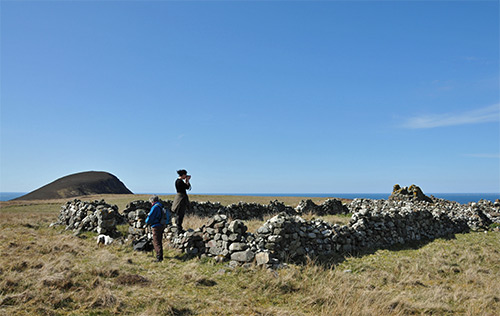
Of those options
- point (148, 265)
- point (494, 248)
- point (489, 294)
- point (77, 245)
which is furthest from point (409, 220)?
point (77, 245)

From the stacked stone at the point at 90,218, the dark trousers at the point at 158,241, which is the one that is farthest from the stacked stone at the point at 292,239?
the stacked stone at the point at 90,218

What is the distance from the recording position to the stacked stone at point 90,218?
13.9m

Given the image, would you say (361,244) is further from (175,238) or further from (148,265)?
(148,265)

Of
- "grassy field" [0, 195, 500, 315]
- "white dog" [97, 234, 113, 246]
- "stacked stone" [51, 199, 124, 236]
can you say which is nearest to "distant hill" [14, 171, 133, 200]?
"stacked stone" [51, 199, 124, 236]

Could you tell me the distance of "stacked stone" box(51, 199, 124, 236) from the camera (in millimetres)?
13898

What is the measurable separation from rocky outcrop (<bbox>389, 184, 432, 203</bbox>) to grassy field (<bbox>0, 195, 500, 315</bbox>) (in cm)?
2268

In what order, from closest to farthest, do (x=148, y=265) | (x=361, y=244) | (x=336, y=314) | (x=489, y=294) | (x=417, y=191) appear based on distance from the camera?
(x=336, y=314) → (x=489, y=294) → (x=148, y=265) → (x=361, y=244) → (x=417, y=191)

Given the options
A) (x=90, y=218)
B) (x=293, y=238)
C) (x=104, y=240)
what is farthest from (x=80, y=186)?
(x=293, y=238)

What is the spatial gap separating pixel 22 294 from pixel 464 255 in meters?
14.7

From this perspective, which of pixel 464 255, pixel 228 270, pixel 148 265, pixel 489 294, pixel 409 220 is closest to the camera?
pixel 489 294

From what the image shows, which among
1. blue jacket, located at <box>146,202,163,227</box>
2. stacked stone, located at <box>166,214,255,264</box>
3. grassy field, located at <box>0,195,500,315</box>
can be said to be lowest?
grassy field, located at <box>0,195,500,315</box>

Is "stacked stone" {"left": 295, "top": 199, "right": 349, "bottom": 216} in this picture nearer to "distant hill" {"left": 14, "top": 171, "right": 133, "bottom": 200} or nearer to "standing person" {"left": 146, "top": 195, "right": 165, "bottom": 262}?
"standing person" {"left": 146, "top": 195, "right": 165, "bottom": 262}

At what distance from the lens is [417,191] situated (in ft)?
112

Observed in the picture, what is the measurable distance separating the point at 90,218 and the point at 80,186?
295ft
